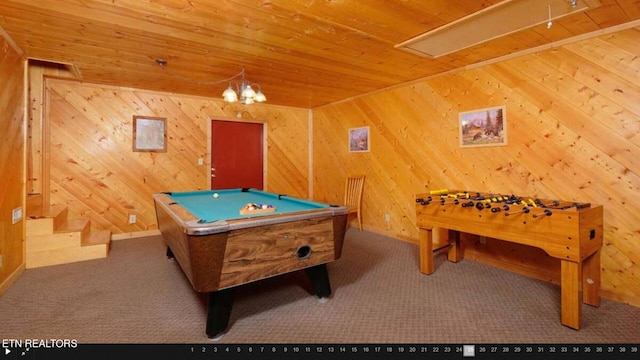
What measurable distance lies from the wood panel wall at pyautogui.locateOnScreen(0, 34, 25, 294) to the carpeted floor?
232 millimetres

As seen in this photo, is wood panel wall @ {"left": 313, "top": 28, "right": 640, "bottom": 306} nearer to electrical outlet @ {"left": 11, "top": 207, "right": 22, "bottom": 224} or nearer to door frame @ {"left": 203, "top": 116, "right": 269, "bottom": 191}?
door frame @ {"left": 203, "top": 116, "right": 269, "bottom": 191}

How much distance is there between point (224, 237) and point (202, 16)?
5.51 ft

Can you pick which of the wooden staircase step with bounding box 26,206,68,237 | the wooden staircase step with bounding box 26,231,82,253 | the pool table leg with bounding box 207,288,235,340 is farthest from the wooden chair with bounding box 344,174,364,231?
the wooden staircase step with bounding box 26,206,68,237

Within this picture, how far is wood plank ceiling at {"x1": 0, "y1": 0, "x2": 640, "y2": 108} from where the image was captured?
2.04 m

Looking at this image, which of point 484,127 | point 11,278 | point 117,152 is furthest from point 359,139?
point 11,278

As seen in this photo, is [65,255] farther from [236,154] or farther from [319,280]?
[319,280]

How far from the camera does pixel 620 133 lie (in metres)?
2.31

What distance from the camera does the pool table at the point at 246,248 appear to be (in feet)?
5.49

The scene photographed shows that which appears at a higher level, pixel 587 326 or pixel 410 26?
pixel 410 26

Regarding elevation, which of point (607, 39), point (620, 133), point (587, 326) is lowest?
point (587, 326)

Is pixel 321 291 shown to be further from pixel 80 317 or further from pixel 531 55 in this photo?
pixel 531 55

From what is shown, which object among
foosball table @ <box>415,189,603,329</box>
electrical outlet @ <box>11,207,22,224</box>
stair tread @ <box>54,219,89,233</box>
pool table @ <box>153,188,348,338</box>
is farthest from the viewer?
stair tread @ <box>54,219,89,233</box>

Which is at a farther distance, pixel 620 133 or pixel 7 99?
pixel 7 99

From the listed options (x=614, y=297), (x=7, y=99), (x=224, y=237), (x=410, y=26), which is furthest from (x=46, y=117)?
(x=614, y=297)
